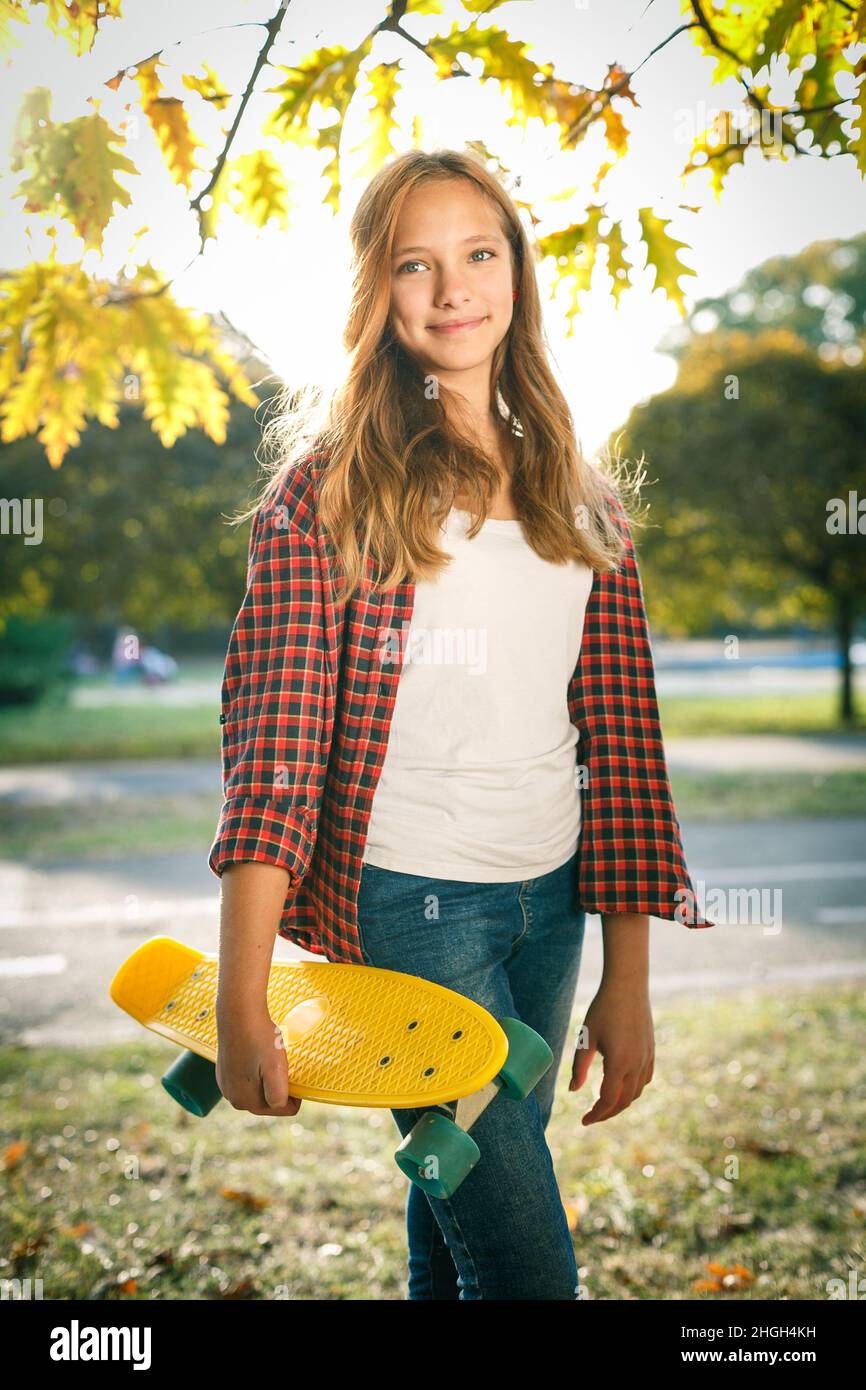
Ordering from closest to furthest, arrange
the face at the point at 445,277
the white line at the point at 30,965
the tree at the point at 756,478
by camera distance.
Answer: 1. the face at the point at 445,277
2. the white line at the point at 30,965
3. the tree at the point at 756,478

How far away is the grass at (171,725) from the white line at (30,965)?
253 inches

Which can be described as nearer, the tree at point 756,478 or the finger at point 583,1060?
the finger at point 583,1060

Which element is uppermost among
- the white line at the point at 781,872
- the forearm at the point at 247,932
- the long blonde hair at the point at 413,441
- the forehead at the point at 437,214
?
the forehead at the point at 437,214

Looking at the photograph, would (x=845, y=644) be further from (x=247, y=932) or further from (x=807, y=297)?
(x=807, y=297)

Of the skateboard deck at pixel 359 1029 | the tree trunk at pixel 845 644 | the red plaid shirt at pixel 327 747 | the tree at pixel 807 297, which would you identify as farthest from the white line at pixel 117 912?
the tree at pixel 807 297

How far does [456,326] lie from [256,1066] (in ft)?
3.59

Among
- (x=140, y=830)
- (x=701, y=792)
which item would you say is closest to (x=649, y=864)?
(x=140, y=830)

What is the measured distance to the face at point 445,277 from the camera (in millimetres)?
1692

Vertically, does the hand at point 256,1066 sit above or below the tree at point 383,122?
below

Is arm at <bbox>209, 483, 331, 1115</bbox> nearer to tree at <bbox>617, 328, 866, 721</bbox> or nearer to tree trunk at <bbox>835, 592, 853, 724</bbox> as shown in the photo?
tree at <bbox>617, 328, 866, 721</bbox>

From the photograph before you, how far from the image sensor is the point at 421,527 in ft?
5.23

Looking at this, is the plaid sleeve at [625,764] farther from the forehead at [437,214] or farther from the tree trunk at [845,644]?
the tree trunk at [845,644]

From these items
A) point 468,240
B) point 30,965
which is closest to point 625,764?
point 468,240

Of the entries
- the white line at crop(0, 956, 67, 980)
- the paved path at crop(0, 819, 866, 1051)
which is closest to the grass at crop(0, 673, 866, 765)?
the paved path at crop(0, 819, 866, 1051)
